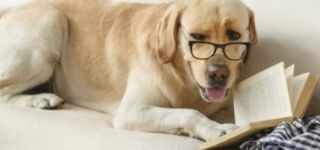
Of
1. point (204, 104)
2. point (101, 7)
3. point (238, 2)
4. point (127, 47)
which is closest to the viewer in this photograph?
point (238, 2)

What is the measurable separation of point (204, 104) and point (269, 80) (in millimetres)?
251

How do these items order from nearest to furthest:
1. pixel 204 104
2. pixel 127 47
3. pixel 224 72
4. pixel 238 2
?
pixel 224 72 → pixel 238 2 → pixel 204 104 → pixel 127 47

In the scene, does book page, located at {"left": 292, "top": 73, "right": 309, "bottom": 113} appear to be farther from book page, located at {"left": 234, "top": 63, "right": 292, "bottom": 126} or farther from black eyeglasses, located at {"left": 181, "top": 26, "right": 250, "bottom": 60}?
black eyeglasses, located at {"left": 181, "top": 26, "right": 250, "bottom": 60}

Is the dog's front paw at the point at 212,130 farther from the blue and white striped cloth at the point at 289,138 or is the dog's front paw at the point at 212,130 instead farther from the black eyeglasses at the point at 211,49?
the black eyeglasses at the point at 211,49

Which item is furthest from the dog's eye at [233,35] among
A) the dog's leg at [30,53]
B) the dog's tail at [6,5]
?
the dog's tail at [6,5]

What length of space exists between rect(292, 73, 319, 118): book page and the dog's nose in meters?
0.20

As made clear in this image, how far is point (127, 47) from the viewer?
1858 mm

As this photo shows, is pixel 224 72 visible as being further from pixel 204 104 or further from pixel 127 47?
pixel 127 47

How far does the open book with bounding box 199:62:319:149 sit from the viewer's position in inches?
53.7

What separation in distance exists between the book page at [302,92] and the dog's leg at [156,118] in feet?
0.58

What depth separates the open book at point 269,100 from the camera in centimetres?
136

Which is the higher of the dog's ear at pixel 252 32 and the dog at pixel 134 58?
the dog's ear at pixel 252 32

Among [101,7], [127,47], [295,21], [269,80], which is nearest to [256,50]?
[295,21]

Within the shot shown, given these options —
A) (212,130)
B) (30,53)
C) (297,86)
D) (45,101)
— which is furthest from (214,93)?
(30,53)
